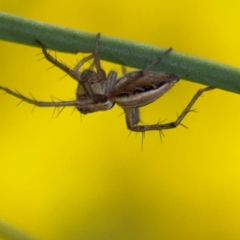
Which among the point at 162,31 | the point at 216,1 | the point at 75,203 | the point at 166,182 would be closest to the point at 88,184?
the point at 75,203

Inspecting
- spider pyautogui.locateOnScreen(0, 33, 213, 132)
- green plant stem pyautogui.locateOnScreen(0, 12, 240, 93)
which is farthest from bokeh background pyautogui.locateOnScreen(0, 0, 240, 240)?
green plant stem pyautogui.locateOnScreen(0, 12, 240, 93)

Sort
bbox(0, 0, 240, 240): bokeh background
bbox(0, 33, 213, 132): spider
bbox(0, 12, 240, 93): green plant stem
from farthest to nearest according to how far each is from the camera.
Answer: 1. bbox(0, 0, 240, 240): bokeh background
2. bbox(0, 33, 213, 132): spider
3. bbox(0, 12, 240, 93): green plant stem

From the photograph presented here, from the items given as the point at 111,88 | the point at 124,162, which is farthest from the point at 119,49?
the point at 124,162

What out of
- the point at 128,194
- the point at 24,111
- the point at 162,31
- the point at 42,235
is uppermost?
the point at 162,31

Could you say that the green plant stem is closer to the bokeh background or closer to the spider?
the spider

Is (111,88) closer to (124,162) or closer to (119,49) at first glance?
(119,49)

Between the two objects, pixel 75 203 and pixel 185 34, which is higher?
pixel 185 34

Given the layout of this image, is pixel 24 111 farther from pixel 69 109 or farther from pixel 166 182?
pixel 166 182
